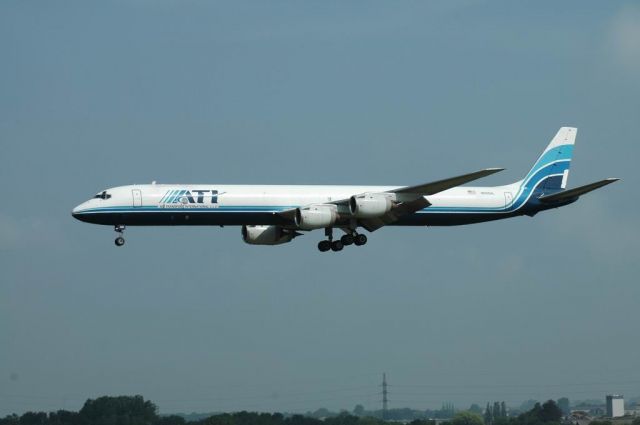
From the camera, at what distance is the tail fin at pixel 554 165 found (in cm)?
8169

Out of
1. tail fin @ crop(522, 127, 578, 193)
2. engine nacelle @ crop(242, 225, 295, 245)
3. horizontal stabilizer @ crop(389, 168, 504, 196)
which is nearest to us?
horizontal stabilizer @ crop(389, 168, 504, 196)

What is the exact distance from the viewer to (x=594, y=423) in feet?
376

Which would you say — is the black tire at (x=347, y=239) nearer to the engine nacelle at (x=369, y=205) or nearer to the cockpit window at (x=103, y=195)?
the engine nacelle at (x=369, y=205)

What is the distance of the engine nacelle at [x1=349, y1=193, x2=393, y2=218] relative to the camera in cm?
7156

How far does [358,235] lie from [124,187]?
15.3 meters

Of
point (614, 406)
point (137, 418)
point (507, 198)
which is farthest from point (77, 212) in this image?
point (614, 406)

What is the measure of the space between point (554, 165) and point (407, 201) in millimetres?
15202

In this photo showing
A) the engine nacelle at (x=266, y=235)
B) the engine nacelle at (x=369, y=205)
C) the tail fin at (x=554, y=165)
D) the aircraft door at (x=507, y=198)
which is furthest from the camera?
the tail fin at (x=554, y=165)

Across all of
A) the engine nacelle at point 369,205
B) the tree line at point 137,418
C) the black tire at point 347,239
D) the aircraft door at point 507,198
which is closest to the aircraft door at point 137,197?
the engine nacelle at point 369,205

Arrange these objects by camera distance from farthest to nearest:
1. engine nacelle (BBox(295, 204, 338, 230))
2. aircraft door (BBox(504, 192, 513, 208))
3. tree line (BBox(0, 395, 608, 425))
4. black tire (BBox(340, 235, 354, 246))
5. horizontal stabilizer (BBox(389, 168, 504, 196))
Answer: tree line (BBox(0, 395, 608, 425)) < aircraft door (BBox(504, 192, 513, 208)) < black tire (BBox(340, 235, 354, 246)) < engine nacelle (BBox(295, 204, 338, 230)) < horizontal stabilizer (BBox(389, 168, 504, 196))

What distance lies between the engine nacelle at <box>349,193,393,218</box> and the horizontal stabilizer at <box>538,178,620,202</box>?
1258 cm

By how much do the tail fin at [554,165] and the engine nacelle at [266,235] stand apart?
16.7m

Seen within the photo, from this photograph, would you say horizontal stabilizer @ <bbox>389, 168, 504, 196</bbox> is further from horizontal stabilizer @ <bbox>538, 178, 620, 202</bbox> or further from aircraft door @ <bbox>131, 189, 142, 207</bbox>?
aircraft door @ <bbox>131, 189, 142, 207</bbox>

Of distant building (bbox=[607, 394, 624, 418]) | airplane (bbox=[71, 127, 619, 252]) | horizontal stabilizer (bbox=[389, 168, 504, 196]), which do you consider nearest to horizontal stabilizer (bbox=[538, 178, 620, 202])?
airplane (bbox=[71, 127, 619, 252])
